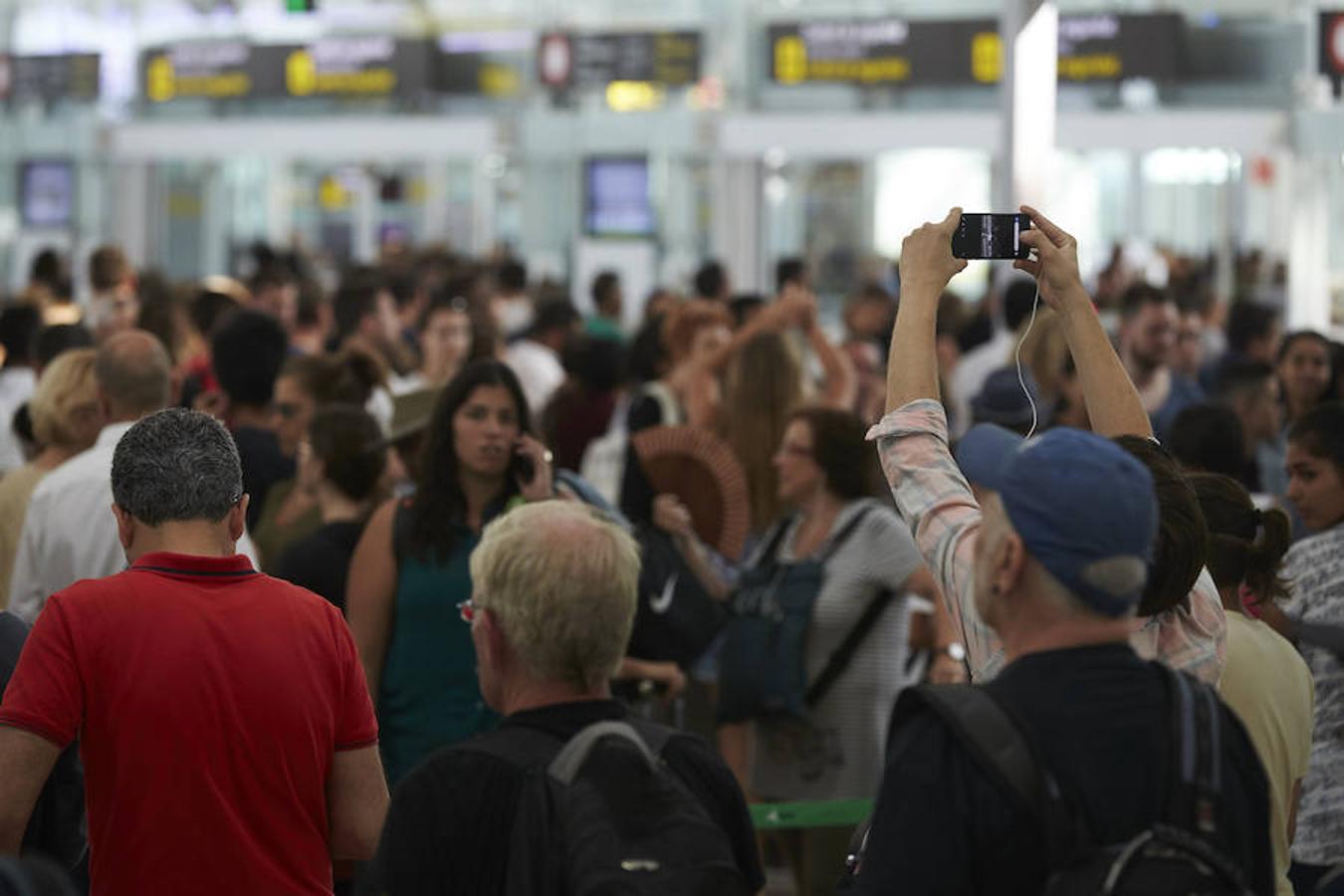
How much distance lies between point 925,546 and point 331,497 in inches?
106

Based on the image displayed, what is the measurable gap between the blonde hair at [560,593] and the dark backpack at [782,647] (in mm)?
2690

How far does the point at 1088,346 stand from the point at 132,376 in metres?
2.79

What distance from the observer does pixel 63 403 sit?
5.36m

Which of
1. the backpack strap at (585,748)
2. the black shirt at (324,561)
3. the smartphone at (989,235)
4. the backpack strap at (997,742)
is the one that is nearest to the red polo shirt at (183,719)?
the backpack strap at (585,748)

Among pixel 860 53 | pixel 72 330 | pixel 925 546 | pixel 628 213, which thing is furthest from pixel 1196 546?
pixel 628 213

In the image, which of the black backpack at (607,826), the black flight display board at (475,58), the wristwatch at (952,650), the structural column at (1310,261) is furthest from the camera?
the black flight display board at (475,58)

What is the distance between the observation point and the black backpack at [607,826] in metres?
2.58

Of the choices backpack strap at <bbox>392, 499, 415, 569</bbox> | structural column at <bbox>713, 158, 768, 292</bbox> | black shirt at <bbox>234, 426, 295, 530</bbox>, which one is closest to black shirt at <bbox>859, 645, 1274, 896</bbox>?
backpack strap at <bbox>392, 499, 415, 569</bbox>

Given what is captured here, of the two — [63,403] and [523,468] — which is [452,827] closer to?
[523,468]

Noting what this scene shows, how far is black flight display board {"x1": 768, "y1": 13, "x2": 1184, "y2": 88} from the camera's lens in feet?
52.0

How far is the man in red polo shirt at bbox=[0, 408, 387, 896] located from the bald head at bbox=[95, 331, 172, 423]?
1808 millimetres

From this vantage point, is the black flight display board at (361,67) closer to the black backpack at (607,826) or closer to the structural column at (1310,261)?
the structural column at (1310,261)

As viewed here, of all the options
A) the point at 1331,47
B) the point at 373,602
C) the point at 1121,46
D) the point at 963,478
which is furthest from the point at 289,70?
the point at 963,478

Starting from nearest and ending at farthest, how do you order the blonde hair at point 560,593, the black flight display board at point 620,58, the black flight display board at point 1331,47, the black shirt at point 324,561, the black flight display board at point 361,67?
the blonde hair at point 560,593 → the black shirt at point 324,561 → the black flight display board at point 1331,47 → the black flight display board at point 620,58 → the black flight display board at point 361,67
